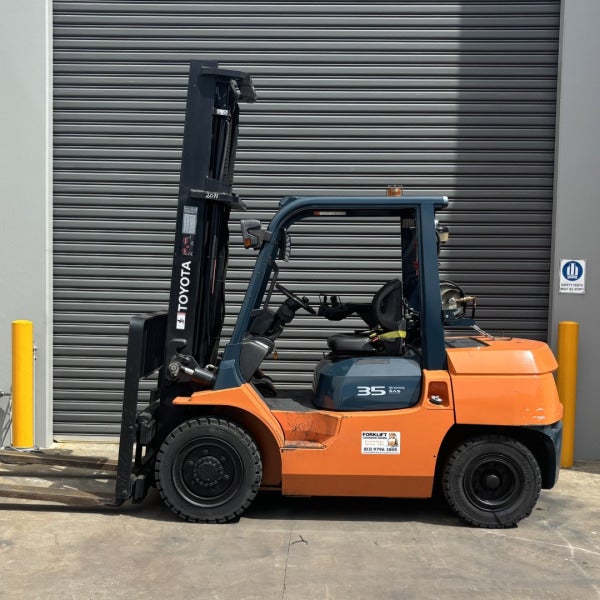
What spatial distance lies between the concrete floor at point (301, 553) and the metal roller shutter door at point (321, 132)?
2.34 metres

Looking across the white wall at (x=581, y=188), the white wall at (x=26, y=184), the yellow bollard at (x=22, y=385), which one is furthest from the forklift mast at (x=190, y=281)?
the white wall at (x=581, y=188)

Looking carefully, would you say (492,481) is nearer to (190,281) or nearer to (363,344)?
(363,344)

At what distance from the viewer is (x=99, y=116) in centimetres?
800

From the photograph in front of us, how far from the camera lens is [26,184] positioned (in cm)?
786

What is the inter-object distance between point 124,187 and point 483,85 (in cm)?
365

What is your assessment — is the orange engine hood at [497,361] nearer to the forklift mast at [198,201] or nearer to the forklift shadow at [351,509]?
the forklift shadow at [351,509]

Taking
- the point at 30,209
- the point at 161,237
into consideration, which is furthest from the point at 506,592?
the point at 30,209

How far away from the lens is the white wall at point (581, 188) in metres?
7.62

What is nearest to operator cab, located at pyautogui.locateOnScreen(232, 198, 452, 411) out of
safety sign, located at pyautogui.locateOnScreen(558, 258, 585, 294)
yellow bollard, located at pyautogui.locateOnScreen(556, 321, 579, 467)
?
yellow bollard, located at pyautogui.locateOnScreen(556, 321, 579, 467)

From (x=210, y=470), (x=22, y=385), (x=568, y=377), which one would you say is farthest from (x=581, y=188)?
(x=22, y=385)

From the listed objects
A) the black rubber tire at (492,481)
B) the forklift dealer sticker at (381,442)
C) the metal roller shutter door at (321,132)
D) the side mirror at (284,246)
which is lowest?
the black rubber tire at (492,481)

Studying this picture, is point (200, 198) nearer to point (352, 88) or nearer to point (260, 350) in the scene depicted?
point (260, 350)

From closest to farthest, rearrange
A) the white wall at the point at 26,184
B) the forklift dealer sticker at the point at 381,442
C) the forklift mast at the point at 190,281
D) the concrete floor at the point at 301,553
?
the concrete floor at the point at 301,553
the forklift dealer sticker at the point at 381,442
the forklift mast at the point at 190,281
the white wall at the point at 26,184

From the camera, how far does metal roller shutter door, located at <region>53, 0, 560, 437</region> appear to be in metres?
7.86
